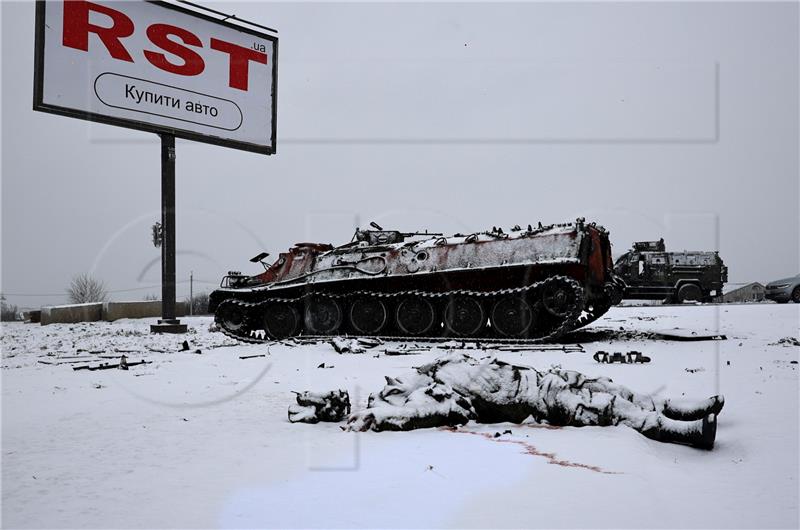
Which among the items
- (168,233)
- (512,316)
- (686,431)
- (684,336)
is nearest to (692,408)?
(686,431)

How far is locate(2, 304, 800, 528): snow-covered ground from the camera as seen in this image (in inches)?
128

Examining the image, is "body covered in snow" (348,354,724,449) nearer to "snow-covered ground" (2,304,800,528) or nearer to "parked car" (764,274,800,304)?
"snow-covered ground" (2,304,800,528)

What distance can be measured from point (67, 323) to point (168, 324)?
751 cm

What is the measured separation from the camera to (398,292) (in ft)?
48.2

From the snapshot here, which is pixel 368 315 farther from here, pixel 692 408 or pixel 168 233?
pixel 692 408

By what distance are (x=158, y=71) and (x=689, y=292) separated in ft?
57.2

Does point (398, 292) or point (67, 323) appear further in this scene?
point (67, 323)

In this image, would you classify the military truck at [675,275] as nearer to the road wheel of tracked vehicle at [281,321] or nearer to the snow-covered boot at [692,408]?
the road wheel of tracked vehicle at [281,321]

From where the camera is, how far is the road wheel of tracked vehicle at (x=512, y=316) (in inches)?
525

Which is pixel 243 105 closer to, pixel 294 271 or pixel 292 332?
pixel 294 271

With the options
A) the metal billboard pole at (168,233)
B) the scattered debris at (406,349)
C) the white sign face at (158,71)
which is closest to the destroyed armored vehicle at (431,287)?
the metal billboard pole at (168,233)

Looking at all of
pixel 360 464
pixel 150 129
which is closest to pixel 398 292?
pixel 150 129

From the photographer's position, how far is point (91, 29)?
49.8 ft

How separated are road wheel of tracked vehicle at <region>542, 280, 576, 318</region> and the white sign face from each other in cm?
968
